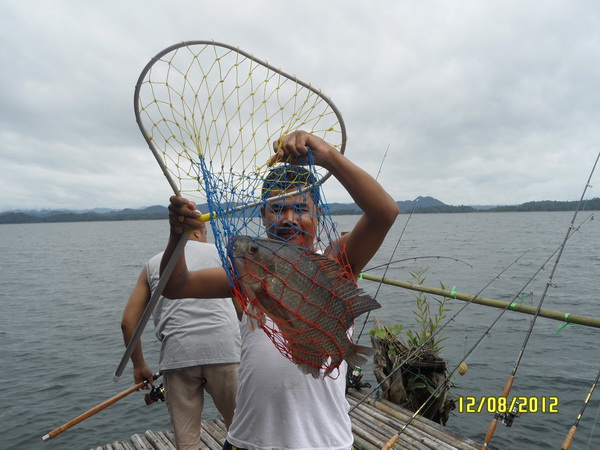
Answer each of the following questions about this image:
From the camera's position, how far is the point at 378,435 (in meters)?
5.43

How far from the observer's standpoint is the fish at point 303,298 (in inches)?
80.7

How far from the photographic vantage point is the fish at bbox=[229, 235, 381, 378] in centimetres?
205

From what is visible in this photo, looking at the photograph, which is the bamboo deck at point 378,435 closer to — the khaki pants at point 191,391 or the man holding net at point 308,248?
the khaki pants at point 191,391

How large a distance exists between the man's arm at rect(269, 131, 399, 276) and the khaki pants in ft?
9.31

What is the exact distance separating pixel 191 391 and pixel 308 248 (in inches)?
119

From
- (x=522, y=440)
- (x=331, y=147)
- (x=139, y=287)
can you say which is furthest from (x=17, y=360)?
(x=331, y=147)

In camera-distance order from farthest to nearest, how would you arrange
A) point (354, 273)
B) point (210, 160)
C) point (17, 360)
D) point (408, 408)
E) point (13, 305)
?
point (13, 305)
point (17, 360)
point (408, 408)
point (354, 273)
point (210, 160)

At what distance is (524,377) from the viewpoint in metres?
10.5

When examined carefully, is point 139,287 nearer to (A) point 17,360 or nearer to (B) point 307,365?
(B) point 307,365

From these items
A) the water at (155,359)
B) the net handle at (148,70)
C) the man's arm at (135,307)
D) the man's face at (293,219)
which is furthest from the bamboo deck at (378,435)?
the net handle at (148,70)

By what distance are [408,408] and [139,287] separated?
15.0 feet

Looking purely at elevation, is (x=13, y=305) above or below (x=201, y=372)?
below
